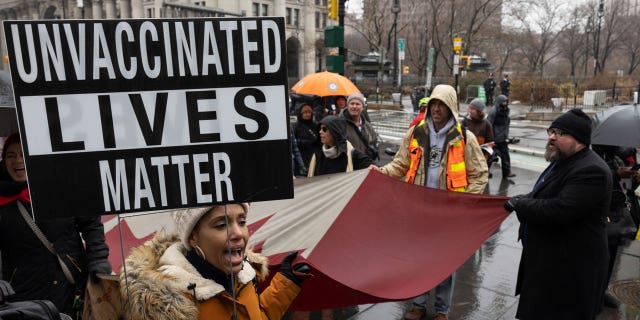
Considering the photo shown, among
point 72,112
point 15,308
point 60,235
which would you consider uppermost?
point 72,112

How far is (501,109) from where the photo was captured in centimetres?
1047

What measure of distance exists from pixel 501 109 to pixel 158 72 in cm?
966

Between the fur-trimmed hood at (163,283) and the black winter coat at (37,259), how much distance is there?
3.30ft

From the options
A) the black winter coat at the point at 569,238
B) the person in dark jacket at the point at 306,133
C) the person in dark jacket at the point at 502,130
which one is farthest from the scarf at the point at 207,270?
the person in dark jacket at the point at 502,130

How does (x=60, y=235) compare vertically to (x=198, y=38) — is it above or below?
below

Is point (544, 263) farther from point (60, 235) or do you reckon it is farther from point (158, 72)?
point (60, 235)

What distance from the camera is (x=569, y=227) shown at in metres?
3.34

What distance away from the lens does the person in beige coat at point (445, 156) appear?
4305mm

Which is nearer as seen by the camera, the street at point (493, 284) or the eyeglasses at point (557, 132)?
the eyeglasses at point (557, 132)

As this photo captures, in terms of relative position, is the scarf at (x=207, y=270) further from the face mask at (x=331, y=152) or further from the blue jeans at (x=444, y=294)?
the face mask at (x=331, y=152)

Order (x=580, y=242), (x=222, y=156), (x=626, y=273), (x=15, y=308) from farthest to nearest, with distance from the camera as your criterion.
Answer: (x=626, y=273), (x=580, y=242), (x=222, y=156), (x=15, y=308)

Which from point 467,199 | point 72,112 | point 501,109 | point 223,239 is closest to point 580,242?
point 467,199

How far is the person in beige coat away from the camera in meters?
4.30

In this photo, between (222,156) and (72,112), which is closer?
(72,112)
